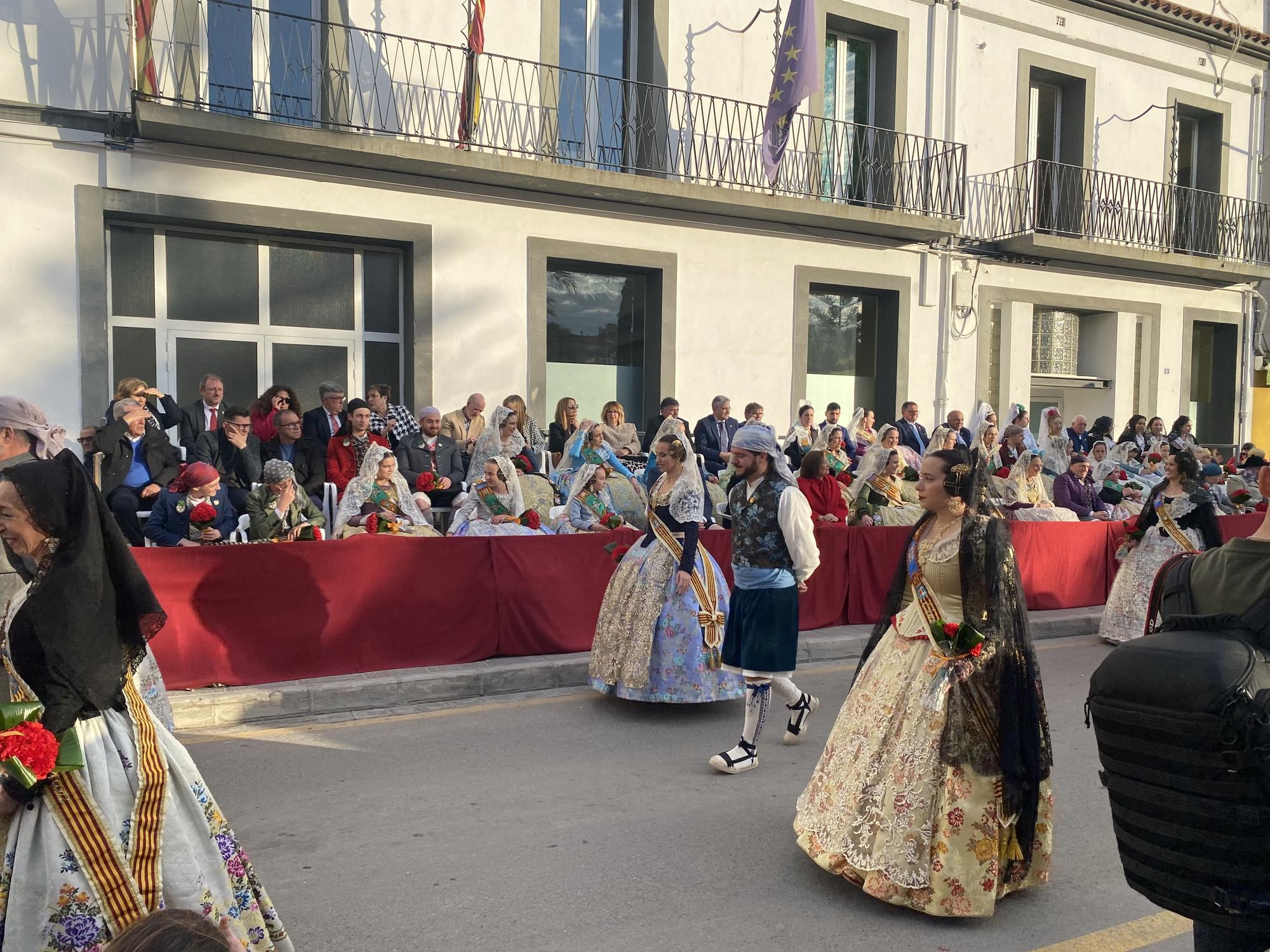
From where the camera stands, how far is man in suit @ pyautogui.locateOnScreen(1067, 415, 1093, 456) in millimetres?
16578

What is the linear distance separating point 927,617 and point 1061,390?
16.3 m

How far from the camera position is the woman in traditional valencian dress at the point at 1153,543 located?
8.94m

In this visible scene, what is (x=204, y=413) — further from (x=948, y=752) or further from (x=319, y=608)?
(x=948, y=752)

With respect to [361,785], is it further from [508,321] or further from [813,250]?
[813,250]

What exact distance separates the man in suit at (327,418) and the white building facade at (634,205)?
2.02 m

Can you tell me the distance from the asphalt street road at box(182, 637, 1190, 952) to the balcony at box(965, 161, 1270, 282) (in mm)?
12023

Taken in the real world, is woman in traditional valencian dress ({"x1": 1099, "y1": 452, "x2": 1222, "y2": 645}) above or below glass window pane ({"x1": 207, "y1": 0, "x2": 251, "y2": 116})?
below

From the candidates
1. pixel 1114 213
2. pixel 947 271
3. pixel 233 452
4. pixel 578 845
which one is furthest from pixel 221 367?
pixel 1114 213

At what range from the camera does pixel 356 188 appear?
11992mm

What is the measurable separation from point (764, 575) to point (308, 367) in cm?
810

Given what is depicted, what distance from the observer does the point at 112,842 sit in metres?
2.85

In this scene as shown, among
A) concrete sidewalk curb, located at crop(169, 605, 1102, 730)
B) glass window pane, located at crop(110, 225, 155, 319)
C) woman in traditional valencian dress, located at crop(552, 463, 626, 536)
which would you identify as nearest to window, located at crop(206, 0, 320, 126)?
glass window pane, located at crop(110, 225, 155, 319)

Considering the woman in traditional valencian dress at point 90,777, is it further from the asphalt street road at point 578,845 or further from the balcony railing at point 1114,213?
the balcony railing at point 1114,213

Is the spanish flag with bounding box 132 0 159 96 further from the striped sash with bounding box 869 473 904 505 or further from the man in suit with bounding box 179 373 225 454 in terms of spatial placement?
the striped sash with bounding box 869 473 904 505
